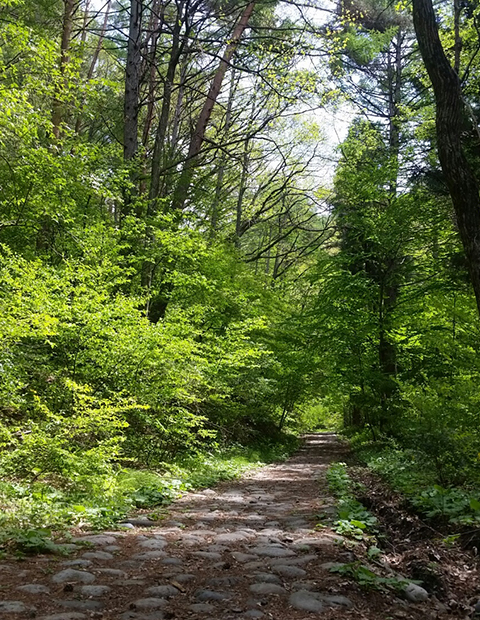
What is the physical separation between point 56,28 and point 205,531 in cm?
1455

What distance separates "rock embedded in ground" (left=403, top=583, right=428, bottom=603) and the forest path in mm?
92

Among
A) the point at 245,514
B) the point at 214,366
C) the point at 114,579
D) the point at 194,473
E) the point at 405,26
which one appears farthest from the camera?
the point at 405,26

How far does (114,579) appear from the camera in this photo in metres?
3.01

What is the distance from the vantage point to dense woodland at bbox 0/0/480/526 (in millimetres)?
5477

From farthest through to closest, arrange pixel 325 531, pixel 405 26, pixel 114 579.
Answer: pixel 405 26, pixel 325 531, pixel 114 579

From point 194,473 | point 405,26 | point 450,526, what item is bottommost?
point 194,473

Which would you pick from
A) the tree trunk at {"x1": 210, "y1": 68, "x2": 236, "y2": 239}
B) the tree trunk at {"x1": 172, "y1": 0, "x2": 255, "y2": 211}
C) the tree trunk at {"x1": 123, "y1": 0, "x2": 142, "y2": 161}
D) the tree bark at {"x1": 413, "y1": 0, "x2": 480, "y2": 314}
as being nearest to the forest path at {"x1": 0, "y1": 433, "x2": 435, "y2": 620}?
the tree bark at {"x1": 413, "y1": 0, "x2": 480, "y2": 314}

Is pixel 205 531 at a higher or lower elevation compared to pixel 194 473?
higher

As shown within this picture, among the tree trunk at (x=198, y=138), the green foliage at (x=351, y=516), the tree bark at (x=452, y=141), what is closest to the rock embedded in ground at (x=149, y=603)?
the green foliage at (x=351, y=516)

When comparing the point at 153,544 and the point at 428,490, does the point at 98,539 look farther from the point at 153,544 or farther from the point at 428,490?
the point at 428,490

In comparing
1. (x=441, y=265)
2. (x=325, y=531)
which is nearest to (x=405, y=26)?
(x=441, y=265)

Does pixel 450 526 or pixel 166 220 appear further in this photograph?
pixel 166 220

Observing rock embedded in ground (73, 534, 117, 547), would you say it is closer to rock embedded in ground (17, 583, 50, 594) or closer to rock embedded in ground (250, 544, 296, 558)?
rock embedded in ground (17, 583, 50, 594)

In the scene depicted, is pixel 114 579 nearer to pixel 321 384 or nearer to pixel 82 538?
pixel 82 538
